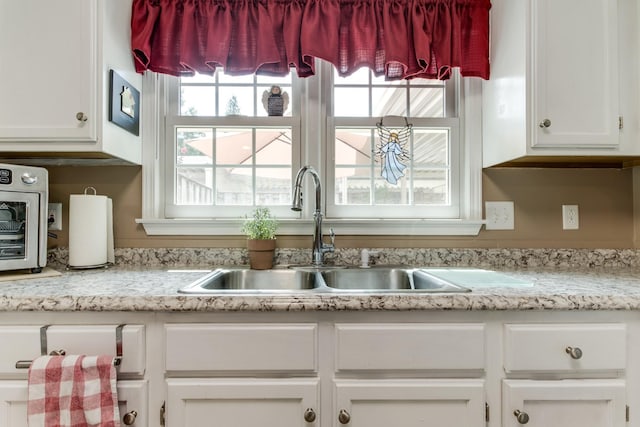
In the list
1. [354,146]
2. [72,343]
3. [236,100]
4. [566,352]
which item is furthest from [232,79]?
[566,352]

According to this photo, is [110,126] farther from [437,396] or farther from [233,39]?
[437,396]

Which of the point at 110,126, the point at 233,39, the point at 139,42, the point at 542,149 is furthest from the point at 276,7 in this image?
the point at 542,149

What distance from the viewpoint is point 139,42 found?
1.50 m

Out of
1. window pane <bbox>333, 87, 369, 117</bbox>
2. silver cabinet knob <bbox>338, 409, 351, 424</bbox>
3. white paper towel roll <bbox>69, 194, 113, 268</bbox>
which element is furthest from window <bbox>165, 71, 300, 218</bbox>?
silver cabinet knob <bbox>338, 409, 351, 424</bbox>

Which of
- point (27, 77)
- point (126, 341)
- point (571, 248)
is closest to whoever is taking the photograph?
point (126, 341)

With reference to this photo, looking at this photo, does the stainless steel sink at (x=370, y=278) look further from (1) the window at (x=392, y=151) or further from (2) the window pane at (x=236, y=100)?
(2) the window pane at (x=236, y=100)

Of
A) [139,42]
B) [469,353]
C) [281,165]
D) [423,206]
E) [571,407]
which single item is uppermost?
[139,42]

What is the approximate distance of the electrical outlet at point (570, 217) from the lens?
163 cm

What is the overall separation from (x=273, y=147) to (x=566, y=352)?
1416 millimetres

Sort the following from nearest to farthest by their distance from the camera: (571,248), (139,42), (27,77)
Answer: (27,77) → (139,42) → (571,248)

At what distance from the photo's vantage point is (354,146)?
5.67 feet

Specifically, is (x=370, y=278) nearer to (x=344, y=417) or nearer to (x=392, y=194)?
(x=392, y=194)

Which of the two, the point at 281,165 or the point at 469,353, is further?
the point at 281,165

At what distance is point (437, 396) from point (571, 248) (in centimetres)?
113
